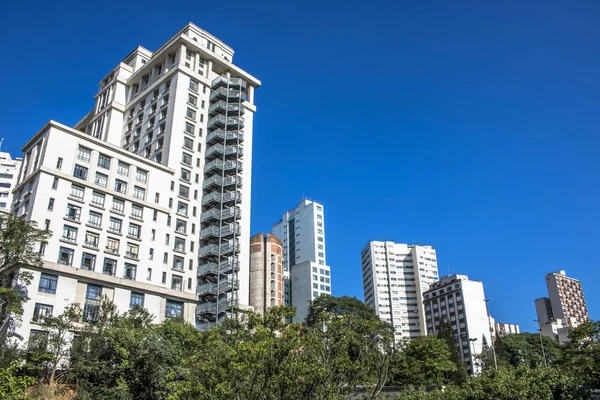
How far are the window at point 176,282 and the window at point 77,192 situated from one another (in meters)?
15.4

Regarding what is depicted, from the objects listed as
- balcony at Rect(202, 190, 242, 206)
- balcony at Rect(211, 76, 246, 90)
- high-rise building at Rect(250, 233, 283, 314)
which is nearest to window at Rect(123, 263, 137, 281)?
balcony at Rect(202, 190, 242, 206)

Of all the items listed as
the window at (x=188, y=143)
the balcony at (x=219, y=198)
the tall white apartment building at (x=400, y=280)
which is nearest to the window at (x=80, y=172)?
the window at (x=188, y=143)

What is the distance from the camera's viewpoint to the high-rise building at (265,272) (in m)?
107

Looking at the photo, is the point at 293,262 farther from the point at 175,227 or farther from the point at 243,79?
the point at 175,227

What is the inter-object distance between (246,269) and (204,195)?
41.3 feet

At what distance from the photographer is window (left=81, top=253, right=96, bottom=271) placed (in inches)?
2335

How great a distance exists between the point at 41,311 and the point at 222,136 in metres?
37.2

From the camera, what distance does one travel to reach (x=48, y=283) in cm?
5544

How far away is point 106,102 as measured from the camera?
91.0 meters

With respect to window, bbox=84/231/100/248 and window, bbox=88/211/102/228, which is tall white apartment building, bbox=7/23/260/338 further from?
window, bbox=84/231/100/248

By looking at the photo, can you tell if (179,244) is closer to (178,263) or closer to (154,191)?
(178,263)

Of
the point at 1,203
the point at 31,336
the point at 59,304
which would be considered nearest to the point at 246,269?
the point at 59,304

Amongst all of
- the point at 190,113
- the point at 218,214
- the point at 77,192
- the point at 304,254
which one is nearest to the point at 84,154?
the point at 77,192

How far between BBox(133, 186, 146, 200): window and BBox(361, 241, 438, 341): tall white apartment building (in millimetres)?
104925
